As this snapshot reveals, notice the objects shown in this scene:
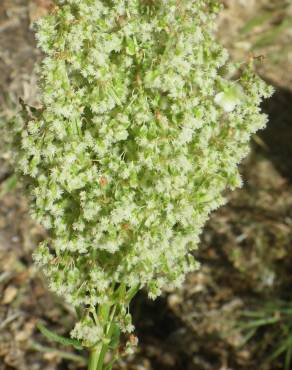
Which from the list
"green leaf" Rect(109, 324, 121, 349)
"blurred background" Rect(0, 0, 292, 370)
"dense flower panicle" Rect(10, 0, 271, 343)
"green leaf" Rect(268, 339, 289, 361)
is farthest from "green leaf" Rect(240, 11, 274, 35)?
"green leaf" Rect(109, 324, 121, 349)

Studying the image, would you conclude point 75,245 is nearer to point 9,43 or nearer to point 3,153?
point 3,153

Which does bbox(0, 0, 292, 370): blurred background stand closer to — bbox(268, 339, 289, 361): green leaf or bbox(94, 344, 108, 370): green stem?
bbox(268, 339, 289, 361): green leaf

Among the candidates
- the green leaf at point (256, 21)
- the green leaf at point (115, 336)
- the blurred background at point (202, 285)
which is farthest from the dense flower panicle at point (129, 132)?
the green leaf at point (256, 21)

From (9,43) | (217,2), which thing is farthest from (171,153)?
(9,43)

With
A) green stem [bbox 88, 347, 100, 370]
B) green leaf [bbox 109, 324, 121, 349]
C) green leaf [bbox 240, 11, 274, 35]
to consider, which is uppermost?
green leaf [bbox 240, 11, 274, 35]

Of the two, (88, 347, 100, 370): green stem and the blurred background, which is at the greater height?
the blurred background

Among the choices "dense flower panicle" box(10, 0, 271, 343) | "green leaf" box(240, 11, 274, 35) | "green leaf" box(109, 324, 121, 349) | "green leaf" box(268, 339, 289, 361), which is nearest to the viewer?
"dense flower panicle" box(10, 0, 271, 343)
